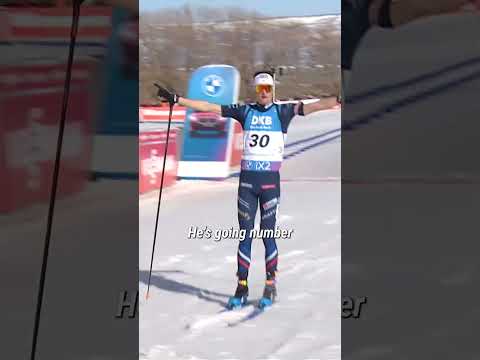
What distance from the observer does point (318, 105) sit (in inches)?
98.4

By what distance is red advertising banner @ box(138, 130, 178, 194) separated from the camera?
2.51m

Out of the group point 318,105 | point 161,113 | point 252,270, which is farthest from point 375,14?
point 252,270

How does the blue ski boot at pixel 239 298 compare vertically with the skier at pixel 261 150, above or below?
below

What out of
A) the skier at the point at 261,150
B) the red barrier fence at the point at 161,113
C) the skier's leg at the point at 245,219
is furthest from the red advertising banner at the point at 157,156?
the skier's leg at the point at 245,219

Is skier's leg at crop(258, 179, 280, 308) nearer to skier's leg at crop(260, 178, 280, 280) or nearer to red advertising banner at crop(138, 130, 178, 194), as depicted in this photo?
skier's leg at crop(260, 178, 280, 280)

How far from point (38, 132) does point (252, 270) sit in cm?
126

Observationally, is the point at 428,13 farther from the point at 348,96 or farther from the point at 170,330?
the point at 170,330

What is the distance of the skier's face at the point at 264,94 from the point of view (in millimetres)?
Answer: 2486

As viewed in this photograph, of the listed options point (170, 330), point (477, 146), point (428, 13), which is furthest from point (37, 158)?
point (477, 146)

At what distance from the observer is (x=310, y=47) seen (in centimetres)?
247

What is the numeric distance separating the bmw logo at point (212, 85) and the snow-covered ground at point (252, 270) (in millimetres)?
325

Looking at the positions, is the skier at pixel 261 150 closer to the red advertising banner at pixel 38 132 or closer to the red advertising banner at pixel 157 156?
the red advertising banner at pixel 157 156

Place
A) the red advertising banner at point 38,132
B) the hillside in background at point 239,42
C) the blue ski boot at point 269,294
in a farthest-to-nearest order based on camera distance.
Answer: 1. the red advertising banner at point 38,132
2. the blue ski boot at point 269,294
3. the hillside in background at point 239,42

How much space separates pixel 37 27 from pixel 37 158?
0.66m
